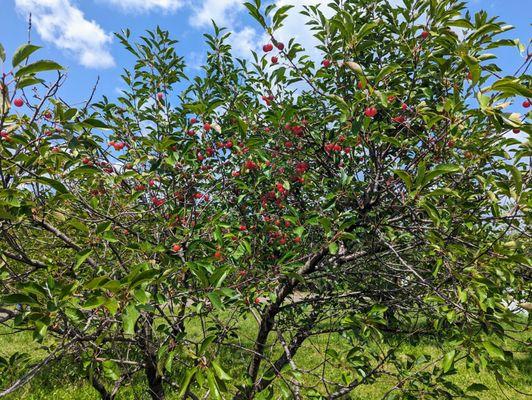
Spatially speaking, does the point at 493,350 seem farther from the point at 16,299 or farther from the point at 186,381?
the point at 16,299

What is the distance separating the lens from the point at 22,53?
61.1 inches

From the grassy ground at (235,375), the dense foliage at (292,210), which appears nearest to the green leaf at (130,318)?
the dense foliage at (292,210)

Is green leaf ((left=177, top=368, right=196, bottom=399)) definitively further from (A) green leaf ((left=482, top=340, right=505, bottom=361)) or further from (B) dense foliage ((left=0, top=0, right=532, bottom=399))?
(A) green leaf ((left=482, top=340, right=505, bottom=361))

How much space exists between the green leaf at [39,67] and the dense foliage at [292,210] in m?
0.02

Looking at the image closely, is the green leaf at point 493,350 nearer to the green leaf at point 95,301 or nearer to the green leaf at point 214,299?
the green leaf at point 214,299

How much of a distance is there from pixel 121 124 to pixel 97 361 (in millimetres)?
2081

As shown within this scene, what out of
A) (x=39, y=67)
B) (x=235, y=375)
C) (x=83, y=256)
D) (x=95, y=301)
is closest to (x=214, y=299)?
(x=95, y=301)

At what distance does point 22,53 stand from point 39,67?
8cm

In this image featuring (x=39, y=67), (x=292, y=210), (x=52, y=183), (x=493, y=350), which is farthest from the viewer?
(x=292, y=210)

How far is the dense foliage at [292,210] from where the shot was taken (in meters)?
1.95

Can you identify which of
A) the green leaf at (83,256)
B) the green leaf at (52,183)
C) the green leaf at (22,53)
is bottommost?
the green leaf at (83,256)

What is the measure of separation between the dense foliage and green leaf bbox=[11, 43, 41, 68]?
15mm

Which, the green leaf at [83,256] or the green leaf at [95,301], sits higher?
the green leaf at [83,256]

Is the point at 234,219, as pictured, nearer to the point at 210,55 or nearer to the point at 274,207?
the point at 274,207
